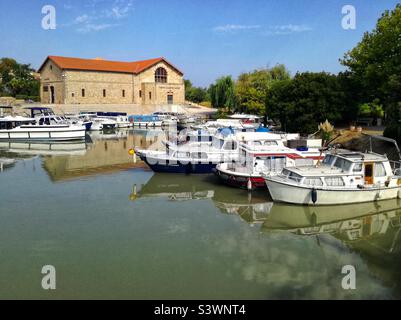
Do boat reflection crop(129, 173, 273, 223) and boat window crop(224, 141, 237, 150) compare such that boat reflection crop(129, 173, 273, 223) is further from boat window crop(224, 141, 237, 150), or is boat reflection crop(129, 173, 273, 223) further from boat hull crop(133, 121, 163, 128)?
boat hull crop(133, 121, 163, 128)

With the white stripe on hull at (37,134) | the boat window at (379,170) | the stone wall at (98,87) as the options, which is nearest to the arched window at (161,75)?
the stone wall at (98,87)

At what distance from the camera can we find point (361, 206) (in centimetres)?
1711

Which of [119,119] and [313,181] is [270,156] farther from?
[119,119]

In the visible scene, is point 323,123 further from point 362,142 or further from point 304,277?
point 304,277

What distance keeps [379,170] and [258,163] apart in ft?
18.2

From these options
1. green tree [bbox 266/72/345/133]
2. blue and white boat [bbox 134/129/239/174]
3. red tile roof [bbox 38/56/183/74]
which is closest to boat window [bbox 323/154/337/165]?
blue and white boat [bbox 134/129/239/174]

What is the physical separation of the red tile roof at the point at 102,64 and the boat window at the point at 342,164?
183ft

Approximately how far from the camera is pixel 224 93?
64.2 meters

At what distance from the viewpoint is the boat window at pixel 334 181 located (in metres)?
16.8

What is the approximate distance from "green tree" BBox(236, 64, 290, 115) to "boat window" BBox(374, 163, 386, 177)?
31.6m

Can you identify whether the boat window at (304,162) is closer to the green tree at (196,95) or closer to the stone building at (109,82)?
the stone building at (109,82)

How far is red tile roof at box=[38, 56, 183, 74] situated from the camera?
215ft
